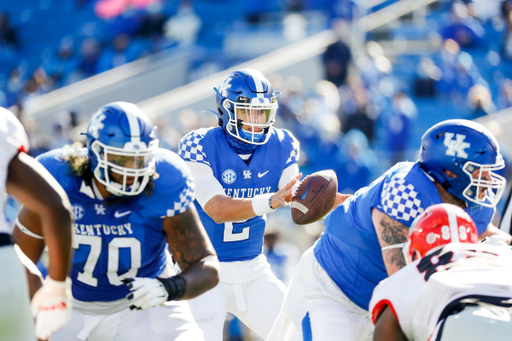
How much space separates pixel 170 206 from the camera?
285cm

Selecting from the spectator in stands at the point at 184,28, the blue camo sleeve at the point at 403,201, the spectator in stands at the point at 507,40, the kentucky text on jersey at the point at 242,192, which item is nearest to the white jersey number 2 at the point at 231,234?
the kentucky text on jersey at the point at 242,192

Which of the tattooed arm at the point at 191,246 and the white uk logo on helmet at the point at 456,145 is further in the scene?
the white uk logo on helmet at the point at 456,145

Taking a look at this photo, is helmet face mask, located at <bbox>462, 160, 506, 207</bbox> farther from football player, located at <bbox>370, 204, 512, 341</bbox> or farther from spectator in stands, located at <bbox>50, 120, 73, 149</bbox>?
spectator in stands, located at <bbox>50, 120, 73, 149</bbox>

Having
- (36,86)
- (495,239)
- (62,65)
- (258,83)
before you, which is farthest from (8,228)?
(62,65)

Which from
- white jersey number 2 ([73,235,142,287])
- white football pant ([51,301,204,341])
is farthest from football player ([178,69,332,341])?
white jersey number 2 ([73,235,142,287])

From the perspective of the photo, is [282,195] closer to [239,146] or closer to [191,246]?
[239,146]

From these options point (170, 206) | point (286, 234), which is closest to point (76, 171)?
point (170, 206)

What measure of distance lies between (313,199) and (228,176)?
628 mm

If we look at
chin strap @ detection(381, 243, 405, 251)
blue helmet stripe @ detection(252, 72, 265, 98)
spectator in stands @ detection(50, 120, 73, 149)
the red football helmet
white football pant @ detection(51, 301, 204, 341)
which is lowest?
spectator in stands @ detection(50, 120, 73, 149)

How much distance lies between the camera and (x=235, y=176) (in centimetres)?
381

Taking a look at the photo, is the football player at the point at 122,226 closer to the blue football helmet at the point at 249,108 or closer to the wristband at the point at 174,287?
the wristband at the point at 174,287

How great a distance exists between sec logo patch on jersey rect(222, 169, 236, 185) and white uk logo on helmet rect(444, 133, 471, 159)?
1339mm

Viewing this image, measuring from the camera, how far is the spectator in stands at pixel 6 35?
13438mm

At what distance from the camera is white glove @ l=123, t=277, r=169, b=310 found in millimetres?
2586
